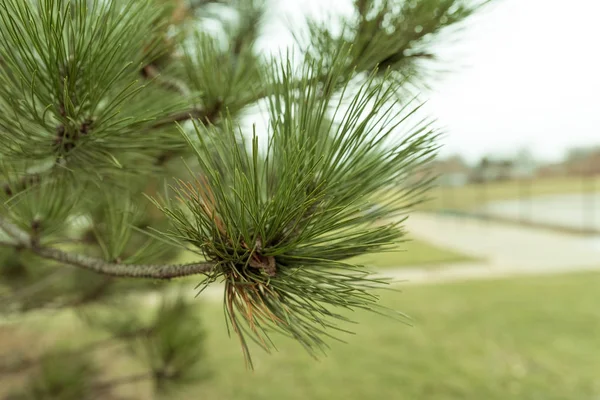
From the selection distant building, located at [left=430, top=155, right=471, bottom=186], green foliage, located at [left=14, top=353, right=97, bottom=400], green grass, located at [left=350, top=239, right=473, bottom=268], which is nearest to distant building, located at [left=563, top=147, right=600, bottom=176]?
green grass, located at [left=350, top=239, right=473, bottom=268]

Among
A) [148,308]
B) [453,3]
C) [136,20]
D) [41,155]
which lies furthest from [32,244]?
[148,308]

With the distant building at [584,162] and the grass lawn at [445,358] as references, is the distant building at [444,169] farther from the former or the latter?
the distant building at [584,162]

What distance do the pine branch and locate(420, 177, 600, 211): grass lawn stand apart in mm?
5227

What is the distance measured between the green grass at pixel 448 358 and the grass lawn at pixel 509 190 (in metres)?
2.94

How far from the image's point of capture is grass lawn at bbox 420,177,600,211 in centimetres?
590

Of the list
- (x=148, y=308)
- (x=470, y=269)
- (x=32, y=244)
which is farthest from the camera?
(x=470, y=269)

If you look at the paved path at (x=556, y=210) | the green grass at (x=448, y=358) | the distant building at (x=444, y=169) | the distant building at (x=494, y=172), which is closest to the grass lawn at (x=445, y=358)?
the green grass at (x=448, y=358)

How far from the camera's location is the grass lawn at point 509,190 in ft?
19.4

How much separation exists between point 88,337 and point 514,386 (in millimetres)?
2020

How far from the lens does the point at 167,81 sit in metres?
0.50

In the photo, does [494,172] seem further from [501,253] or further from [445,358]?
[445,358]

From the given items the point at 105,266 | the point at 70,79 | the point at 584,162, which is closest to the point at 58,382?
the point at 105,266

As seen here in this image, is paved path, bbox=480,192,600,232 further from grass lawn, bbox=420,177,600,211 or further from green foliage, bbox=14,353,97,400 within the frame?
green foliage, bbox=14,353,97,400

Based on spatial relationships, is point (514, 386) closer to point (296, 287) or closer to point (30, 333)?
point (296, 287)
